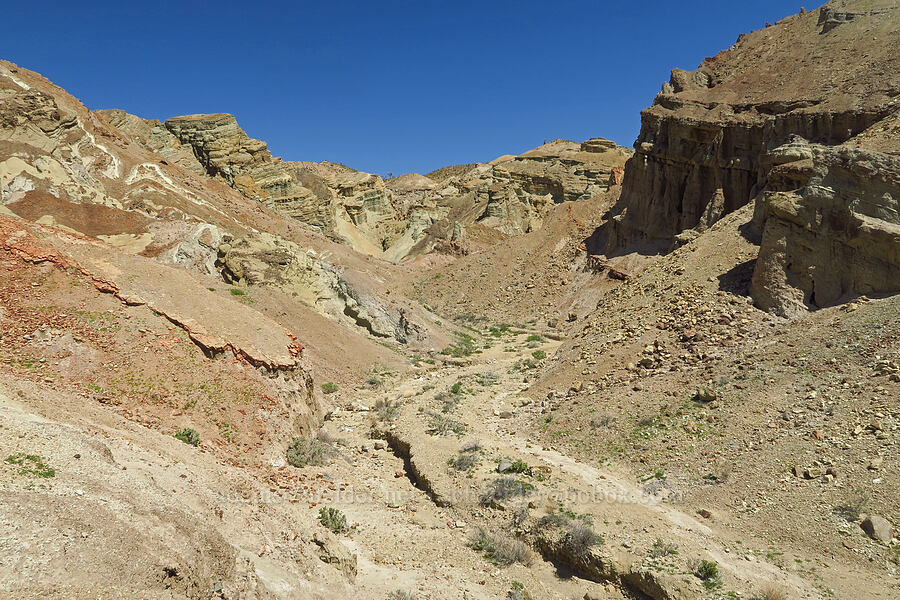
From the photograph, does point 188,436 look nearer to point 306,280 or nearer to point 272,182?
point 306,280

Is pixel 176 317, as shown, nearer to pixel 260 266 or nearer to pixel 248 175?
pixel 260 266

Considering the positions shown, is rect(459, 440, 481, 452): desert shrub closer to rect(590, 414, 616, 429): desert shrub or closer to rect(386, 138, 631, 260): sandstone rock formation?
rect(590, 414, 616, 429): desert shrub

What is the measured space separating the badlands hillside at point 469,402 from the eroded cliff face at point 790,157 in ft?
0.39

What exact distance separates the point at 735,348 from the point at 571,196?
40.4m

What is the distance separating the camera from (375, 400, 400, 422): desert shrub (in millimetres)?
18000

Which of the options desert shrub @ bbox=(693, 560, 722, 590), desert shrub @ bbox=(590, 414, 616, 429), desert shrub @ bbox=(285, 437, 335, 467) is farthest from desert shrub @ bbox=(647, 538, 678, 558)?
desert shrub @ bbox=(285, 437, 335, 467)

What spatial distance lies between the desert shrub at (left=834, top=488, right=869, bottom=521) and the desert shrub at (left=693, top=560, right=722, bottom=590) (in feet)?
9.38

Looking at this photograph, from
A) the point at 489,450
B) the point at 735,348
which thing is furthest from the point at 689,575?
the point at 735,348

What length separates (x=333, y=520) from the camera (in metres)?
10.8

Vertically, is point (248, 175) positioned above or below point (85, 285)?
above

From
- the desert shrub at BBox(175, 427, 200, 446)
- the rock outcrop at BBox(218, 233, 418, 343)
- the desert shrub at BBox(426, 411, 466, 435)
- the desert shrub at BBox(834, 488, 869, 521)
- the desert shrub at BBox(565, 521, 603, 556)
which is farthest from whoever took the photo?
the rock outcrop at BBox(218, 233, 418, 343)

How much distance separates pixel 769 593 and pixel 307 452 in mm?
9930

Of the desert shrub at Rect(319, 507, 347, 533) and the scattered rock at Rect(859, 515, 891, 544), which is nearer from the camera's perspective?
the scattered rock at Rect(859, 515, 891, 544)

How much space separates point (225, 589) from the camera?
6.78m
